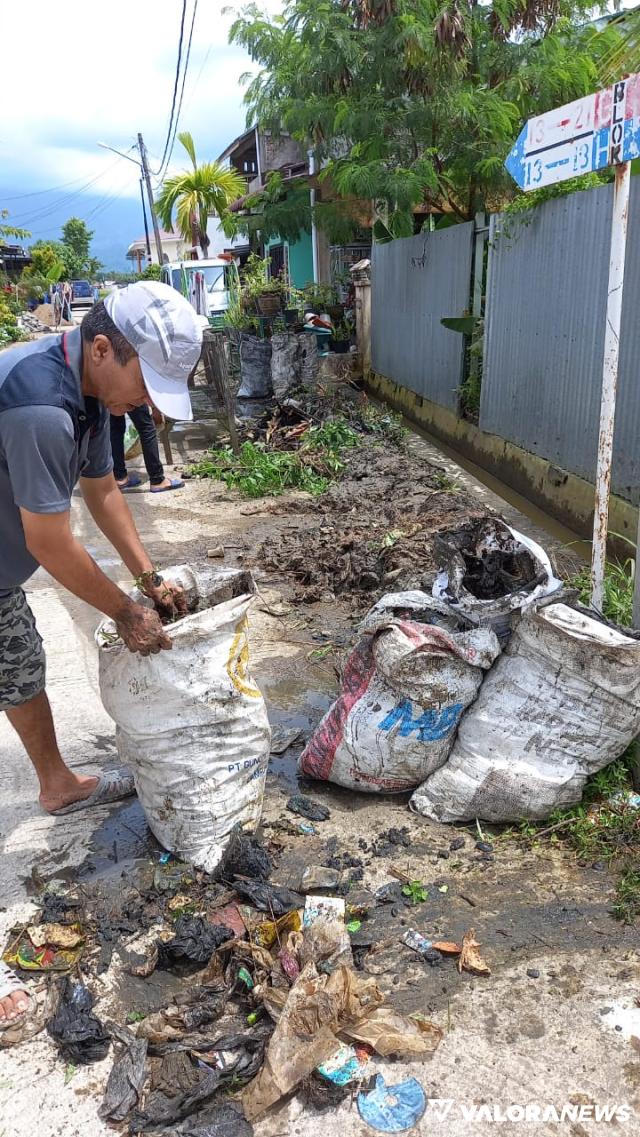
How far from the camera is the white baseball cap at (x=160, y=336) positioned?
210 centimetres

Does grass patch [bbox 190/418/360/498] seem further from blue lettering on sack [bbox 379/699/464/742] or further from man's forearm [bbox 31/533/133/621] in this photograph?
man's forearm [bbox 31/533/133/621]

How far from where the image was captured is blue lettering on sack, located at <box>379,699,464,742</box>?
8.66 feet

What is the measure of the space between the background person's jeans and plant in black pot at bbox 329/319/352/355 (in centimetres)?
684

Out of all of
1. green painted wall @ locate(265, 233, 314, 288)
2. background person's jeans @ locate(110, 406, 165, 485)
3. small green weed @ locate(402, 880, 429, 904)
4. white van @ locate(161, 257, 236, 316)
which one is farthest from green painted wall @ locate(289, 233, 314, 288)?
small green weed @ locate(402, 880, 429, 904)

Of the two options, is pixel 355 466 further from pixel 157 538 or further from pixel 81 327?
pixel 81 327

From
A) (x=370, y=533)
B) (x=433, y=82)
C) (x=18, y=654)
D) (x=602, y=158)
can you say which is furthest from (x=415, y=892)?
(x=433, y=82)

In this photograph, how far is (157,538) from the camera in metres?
6.26

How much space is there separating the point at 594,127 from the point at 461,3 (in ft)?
24.1

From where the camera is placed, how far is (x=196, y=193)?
2244cm

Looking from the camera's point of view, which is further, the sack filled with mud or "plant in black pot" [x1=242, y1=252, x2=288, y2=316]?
"plant in black pot" [x1=242, y1=252, x2=288, y2=316]

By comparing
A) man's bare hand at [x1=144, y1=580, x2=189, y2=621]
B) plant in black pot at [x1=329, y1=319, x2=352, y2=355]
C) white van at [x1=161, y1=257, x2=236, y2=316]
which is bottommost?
man's bare hand at [x1=144, y1=580, x2=189, y2=621]

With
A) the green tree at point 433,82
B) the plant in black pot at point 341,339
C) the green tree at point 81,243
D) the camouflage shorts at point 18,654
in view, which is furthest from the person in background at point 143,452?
the green tree at point 81,243

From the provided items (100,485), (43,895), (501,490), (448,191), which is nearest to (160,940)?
(43,895)

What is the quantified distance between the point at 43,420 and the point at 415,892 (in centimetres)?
174
